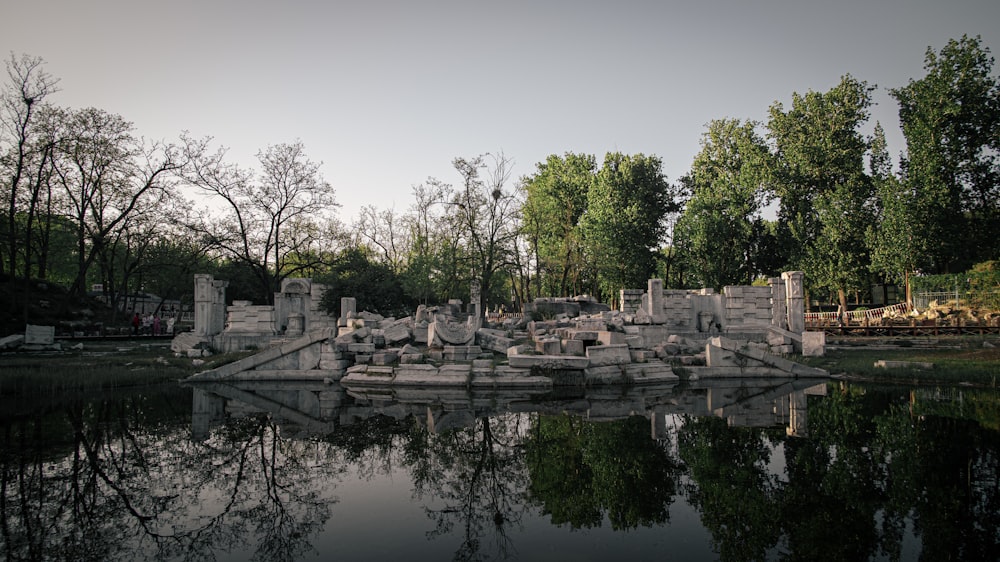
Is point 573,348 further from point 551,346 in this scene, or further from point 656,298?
point 656,298

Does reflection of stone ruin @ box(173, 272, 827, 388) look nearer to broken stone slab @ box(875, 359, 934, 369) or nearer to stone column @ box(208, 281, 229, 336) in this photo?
stone column @ box(208, 281, 229, 336)

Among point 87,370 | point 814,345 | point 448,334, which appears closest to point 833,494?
point 448,334

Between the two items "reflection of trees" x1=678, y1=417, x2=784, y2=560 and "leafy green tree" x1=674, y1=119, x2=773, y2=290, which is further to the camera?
"leafy green tree" x1=674, y1=119, x2=773, y2=290

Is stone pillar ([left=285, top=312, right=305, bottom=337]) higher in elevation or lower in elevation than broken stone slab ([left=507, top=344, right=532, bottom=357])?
higher

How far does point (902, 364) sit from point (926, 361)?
119 centimetres

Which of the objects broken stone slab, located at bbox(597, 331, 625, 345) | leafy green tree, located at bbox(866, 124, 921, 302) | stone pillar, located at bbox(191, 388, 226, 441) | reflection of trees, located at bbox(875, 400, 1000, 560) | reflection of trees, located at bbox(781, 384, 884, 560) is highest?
leafy green tree, located at bbox(866, 124, 921, 302)

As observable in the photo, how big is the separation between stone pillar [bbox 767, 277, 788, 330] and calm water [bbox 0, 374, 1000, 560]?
30.7ft

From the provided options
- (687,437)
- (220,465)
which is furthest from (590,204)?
(220,465)

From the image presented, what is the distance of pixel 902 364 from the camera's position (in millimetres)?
12828

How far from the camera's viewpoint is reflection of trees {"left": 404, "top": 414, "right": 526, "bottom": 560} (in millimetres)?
4258

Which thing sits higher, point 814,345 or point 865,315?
point 865,315

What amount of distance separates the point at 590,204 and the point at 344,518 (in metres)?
32.9

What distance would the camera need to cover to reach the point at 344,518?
444 centimetres

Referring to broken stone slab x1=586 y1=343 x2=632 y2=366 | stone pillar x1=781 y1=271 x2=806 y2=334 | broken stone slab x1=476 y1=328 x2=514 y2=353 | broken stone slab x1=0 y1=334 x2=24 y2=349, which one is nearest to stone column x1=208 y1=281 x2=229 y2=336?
broken stone slab x1=0 y1=334 x2=24 y2=349
